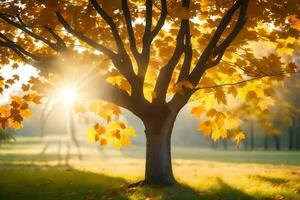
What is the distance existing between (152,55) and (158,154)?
2.95 meters

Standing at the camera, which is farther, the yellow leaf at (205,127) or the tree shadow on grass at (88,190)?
the tree shadow on grass at (88,190)

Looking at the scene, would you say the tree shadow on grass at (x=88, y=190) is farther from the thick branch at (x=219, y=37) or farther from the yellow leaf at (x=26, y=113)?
the thick branch at (x=219, y=37)

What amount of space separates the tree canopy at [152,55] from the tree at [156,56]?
0.09ft

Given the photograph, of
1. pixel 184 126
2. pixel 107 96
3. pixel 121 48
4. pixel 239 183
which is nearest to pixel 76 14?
pixel 121 48

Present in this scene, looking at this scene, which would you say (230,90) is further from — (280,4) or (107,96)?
(107,96)

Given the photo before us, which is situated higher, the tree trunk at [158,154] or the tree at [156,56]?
the tree at [156,56]

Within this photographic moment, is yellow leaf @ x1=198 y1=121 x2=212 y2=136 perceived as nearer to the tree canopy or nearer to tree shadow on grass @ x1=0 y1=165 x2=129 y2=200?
the tree canopy

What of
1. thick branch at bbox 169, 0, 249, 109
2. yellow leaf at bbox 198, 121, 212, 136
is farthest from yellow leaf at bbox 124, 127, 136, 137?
yellow leaf at bbox 198, 121, 212, 136

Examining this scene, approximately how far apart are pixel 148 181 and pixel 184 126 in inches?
3676

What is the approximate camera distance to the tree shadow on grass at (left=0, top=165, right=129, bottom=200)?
12.5 m

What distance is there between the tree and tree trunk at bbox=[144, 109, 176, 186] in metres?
0.03

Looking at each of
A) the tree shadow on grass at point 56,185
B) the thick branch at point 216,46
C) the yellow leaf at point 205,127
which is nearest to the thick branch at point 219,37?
the thick branch at point 216,46

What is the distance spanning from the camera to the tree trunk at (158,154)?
12.8 metres

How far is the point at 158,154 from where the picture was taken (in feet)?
42.2
